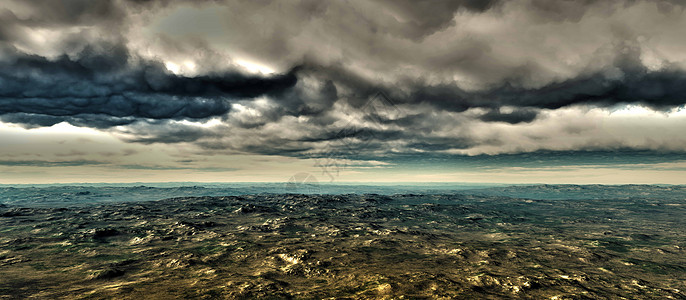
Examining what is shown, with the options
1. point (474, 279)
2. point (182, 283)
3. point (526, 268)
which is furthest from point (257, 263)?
point (526, 268)

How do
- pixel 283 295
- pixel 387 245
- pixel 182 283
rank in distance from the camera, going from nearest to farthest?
pixel 283 295, pixel 182 283, pixel 387 245

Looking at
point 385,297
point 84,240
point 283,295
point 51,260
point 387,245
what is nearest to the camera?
point 385,297

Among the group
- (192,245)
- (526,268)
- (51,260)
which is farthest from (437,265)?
(51,260)

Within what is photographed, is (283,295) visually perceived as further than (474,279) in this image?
No

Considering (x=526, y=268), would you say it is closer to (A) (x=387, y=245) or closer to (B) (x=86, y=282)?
(A) (x=387, y=245)

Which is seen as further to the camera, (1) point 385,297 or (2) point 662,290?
(2) point 662,290

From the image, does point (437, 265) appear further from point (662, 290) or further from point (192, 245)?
point (192, 245)

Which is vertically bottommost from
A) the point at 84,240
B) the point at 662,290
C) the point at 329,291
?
the point at 84,240

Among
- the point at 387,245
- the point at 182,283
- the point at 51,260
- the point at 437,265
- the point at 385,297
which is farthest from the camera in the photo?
the point at 387,245

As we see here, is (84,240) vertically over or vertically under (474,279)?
under
